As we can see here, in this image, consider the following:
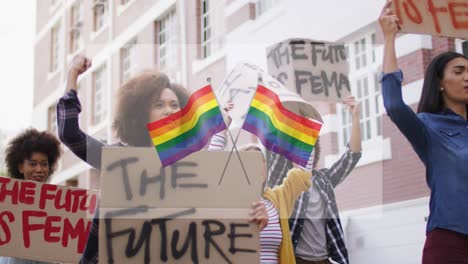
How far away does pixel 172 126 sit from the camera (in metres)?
2.58

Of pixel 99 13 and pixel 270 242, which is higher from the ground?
pixel 99 13

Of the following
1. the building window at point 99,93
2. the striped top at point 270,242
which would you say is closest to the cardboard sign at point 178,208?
the striped top at point 270,242

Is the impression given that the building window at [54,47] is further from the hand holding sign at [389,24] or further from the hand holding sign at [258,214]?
the hand holding sign at [258,214]

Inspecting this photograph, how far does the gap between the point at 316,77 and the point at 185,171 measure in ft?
4.28

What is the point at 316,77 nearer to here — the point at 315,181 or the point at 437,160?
the point at 315,181

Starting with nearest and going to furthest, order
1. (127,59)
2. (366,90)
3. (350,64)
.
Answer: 1. (366,90)
2. (350,64)
3. (127,59)

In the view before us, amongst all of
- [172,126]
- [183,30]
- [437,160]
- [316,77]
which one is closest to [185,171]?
[172,126]

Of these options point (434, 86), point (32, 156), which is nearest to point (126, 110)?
point (32, 156)

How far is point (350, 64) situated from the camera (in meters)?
5.94

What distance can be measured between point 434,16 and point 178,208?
46.6 inches

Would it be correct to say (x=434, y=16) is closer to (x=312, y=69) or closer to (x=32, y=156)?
(x=312, y=69)

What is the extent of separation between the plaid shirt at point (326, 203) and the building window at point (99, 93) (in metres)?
3.13

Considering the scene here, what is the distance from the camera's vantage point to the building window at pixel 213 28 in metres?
5.93

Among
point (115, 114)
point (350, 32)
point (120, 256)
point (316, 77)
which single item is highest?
point (350, 32)
